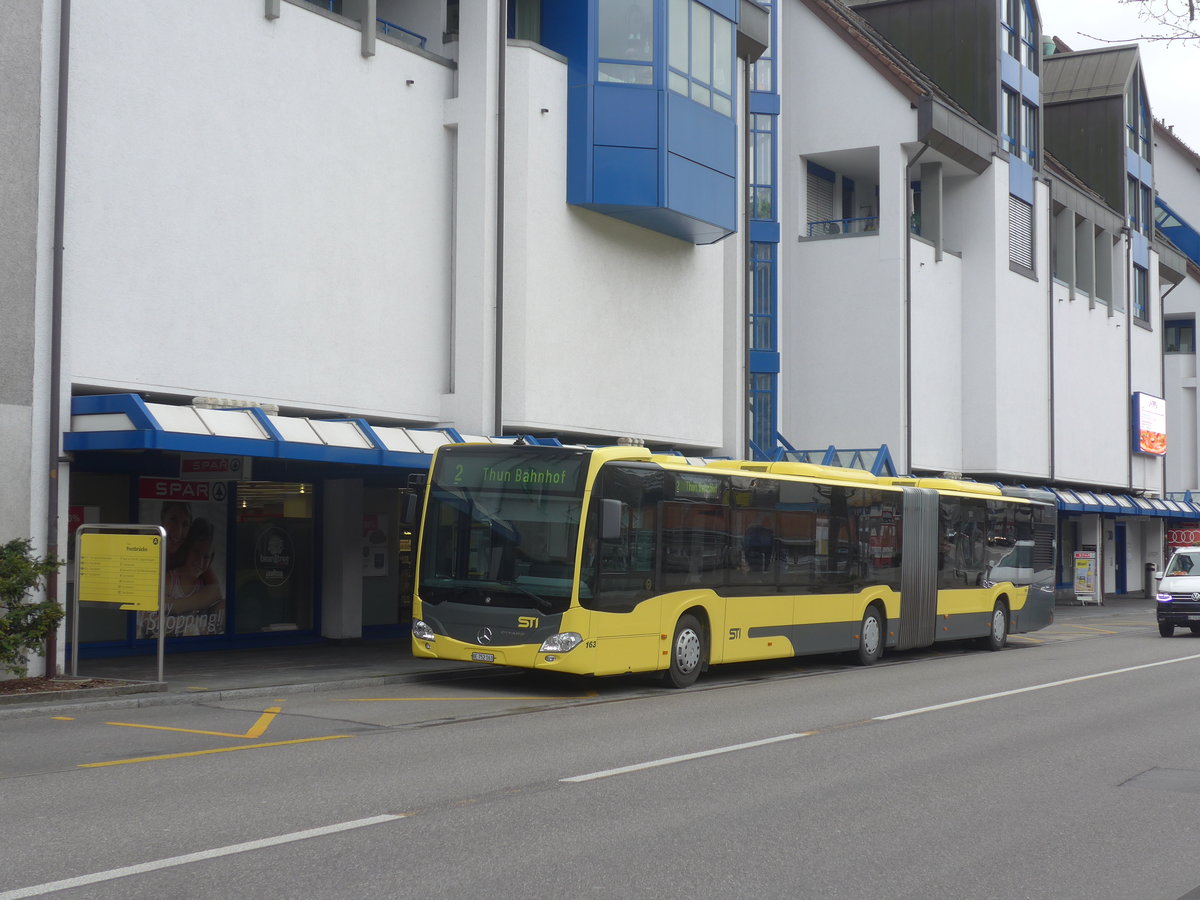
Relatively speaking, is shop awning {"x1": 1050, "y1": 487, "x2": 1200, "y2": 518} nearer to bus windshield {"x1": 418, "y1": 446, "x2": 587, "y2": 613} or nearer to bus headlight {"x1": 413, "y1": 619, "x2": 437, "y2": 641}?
bus windshield {"x1": 418, "y1": 446, "x2": 587, "y2": 613}

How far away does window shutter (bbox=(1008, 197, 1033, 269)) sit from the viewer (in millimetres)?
40406

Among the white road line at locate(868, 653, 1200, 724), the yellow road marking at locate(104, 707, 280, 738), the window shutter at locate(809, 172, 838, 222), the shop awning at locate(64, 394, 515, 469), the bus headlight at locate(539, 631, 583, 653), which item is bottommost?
the white road line at locate(868, 653, 1200, 724)

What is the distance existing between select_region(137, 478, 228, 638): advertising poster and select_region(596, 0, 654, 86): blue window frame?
9528 mm

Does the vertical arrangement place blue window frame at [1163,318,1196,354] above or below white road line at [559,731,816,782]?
above

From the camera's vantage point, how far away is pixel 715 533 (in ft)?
56.5

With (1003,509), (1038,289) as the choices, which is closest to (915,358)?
(1038,289)

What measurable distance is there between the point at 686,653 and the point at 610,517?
8.70 ft

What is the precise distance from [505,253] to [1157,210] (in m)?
52.4

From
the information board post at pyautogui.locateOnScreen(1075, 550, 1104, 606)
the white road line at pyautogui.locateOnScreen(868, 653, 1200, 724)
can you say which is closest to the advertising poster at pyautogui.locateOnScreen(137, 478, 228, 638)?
the white road line at pyautogui.locateOnScreen(868, 653, 1200, 724)

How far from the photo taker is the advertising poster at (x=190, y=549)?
19281 mm

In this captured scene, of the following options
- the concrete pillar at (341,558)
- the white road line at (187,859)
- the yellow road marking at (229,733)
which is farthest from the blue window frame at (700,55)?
the white road line at (187,859)

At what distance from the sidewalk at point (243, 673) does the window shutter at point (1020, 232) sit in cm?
2526

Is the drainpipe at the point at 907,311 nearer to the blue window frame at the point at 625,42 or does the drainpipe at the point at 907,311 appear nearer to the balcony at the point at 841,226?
the balcony at the point at 841,226

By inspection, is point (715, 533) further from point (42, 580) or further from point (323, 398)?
point (42, 580)
